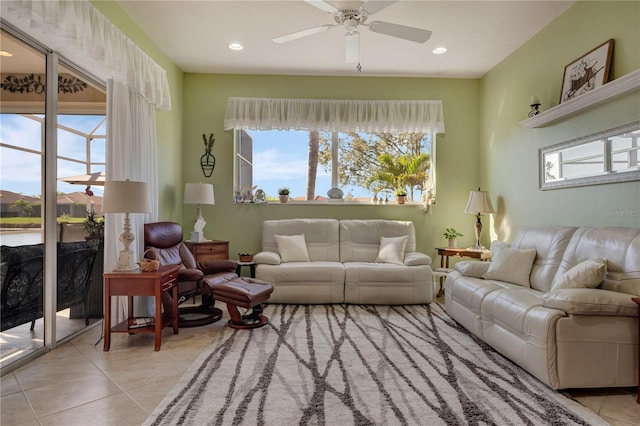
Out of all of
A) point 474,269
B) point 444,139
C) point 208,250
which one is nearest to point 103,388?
point 208,250

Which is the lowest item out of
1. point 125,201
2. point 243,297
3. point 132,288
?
point 243,297

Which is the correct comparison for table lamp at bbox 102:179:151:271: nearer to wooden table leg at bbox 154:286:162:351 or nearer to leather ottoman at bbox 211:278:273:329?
wooden table leg at bbox 154:286:162:351

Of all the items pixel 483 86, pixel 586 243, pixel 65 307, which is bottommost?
pixel 65 307

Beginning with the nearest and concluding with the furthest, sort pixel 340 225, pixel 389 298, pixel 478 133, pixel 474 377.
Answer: pixel 474 377
pixel 389 298
pixel 340 225
pixel 478 133

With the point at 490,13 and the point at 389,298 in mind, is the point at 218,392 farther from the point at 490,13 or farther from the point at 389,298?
the point at 490,13

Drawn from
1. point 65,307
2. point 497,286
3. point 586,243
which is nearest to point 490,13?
point 586,243

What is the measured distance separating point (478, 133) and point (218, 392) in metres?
4.84

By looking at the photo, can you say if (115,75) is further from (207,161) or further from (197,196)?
(207,161)

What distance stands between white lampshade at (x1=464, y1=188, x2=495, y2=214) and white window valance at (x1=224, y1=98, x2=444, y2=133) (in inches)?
43.0

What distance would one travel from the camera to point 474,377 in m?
2.47

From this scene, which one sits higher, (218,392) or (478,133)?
(478,133)

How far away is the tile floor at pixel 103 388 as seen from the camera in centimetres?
199

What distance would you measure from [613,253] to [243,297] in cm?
282

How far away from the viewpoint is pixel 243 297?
3312mm
